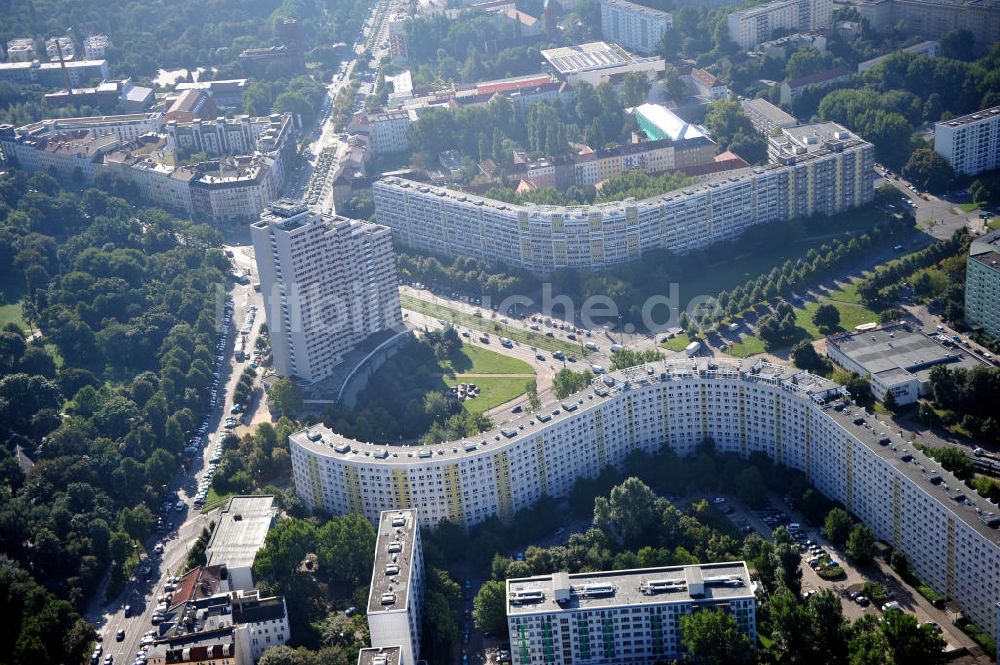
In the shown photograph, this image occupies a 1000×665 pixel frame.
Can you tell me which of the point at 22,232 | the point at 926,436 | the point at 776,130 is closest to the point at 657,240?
the point at 776,130

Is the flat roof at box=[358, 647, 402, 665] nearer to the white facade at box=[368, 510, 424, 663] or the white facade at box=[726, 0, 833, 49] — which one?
the white facade at box=[368, 510, 424, 663]

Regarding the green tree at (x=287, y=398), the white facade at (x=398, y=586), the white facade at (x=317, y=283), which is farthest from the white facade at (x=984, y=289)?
the green tree at (x=287, y=398)

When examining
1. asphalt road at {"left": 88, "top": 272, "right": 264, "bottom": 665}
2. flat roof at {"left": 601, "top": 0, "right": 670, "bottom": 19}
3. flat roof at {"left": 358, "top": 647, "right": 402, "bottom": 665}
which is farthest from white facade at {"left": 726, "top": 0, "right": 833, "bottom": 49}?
flat roof at {"left": 358, "top": 647, "right": 402, "bottom": 665}

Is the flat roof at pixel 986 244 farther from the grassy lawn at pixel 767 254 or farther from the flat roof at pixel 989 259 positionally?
the grassy lawn at pixel 767 254

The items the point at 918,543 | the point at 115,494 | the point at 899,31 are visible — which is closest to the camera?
the point at 918,543

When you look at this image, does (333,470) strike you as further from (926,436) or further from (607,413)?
(926,436)

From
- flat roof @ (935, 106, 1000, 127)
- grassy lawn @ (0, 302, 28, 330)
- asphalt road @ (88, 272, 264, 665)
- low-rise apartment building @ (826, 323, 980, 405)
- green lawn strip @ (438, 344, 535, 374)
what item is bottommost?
asphalt road @ (88, 272, 264, 665)
